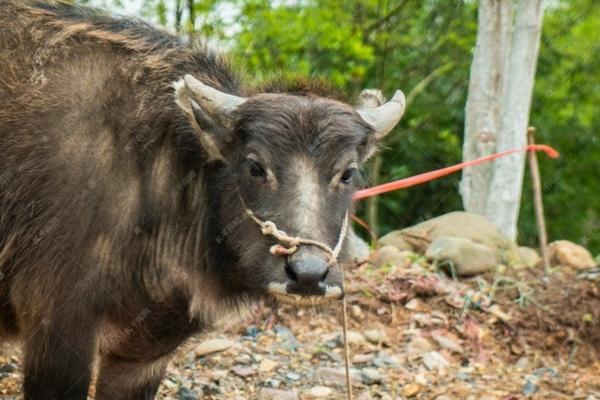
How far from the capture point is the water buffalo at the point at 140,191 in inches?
195

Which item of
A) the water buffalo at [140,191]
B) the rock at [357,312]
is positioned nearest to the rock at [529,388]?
the rock at [357,312]

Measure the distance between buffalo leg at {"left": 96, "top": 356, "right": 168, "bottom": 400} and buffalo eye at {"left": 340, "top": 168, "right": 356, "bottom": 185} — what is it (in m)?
1.91

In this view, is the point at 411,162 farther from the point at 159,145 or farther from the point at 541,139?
the point at 159,145

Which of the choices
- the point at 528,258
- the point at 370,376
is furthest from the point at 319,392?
the point at 528,258

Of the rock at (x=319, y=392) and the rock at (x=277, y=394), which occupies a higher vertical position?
the rock at (x=277, y=394)

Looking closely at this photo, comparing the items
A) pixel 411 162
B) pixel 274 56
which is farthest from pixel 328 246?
pixel 411 162

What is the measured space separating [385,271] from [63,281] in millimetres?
5318

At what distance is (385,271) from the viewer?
967cm

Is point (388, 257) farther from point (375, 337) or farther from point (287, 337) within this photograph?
point (287, 337)

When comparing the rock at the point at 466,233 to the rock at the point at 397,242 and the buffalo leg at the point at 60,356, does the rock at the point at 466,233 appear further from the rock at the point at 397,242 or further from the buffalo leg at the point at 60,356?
the buffalo leg at the point at 60,356

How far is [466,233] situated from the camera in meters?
11.0

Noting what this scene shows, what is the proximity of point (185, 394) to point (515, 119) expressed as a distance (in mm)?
8051

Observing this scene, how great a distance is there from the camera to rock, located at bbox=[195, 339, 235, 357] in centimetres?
808

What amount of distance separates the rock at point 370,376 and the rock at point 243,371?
3.33ft
